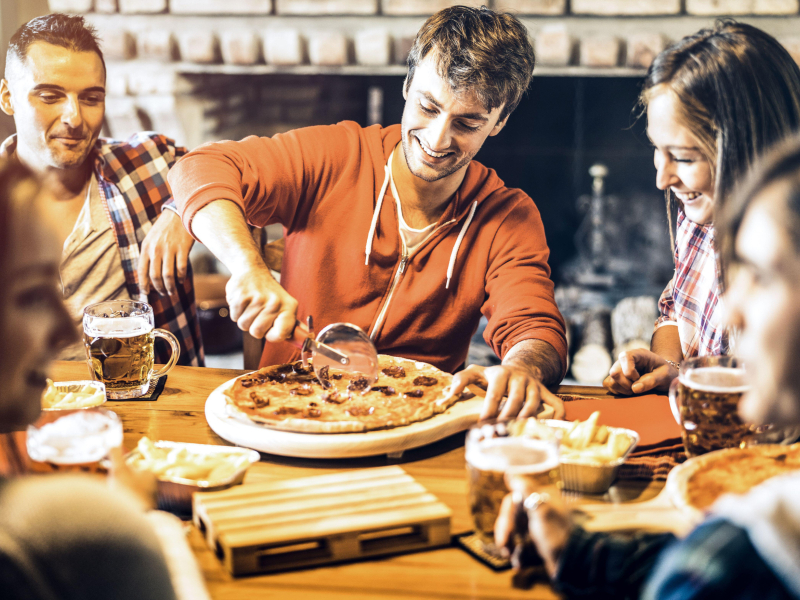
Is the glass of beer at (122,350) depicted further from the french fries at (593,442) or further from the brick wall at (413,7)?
the brick wall at (413,7)

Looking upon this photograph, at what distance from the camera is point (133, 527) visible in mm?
675

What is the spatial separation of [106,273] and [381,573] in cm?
174

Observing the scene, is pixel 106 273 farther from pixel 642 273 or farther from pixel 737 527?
pixel 642 273

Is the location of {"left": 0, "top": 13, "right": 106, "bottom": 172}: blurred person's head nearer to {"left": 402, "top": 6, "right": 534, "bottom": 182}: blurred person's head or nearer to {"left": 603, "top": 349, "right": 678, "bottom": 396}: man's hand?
{"left": 402, "top": 6, "right": 534, "bottom": 182}: blurred person's head

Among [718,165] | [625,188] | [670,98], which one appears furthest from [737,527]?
[625,188]

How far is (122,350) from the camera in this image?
1.46 meters

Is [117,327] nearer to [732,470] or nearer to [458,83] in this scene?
[458,83]

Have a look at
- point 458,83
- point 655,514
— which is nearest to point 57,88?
point 458,83

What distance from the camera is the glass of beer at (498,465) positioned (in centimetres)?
94

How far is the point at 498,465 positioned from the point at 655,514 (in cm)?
22

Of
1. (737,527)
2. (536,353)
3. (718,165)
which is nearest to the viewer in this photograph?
(737,527)

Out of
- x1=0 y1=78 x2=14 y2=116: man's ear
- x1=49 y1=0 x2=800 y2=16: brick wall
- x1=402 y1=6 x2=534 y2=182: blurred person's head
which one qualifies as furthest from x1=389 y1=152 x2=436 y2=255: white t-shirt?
x1=49 y1=0 x2=800 y2=16: brick wall

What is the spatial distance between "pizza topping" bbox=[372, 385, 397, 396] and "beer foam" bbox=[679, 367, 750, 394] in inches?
21.8

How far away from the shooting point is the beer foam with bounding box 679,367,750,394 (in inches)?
45.9
